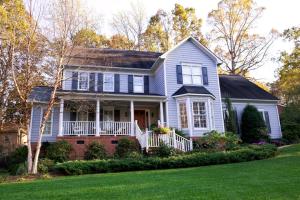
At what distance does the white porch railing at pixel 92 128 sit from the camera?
1531cm

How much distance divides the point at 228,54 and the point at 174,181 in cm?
2809

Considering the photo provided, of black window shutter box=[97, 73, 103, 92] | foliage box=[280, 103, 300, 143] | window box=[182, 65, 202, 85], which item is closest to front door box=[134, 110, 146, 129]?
black window shutter box=[97, 73, 103, 92]

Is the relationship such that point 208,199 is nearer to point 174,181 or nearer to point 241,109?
point 174,181

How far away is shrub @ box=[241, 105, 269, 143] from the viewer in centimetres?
1845

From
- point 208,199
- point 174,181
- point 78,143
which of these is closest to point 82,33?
point 78,143

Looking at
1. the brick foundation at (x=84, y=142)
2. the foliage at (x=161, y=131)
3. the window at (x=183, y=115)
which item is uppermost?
the window at (x=183, y=115)

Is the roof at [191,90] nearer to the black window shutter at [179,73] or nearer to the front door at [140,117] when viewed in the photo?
the black window shutter at [179,73]

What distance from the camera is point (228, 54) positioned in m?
33.0

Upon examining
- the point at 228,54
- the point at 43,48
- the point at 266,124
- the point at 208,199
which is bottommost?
the point at 208,199

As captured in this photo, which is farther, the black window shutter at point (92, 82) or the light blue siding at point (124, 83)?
the light blue siding at point (124, 83)

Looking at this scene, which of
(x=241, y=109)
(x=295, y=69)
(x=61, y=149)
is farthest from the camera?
(x=295, y=69)

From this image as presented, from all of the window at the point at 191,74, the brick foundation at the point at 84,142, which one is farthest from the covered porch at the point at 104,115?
the window at the point at 191,74

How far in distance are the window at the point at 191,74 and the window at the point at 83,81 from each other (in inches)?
263

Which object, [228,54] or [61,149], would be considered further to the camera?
[228,54]
